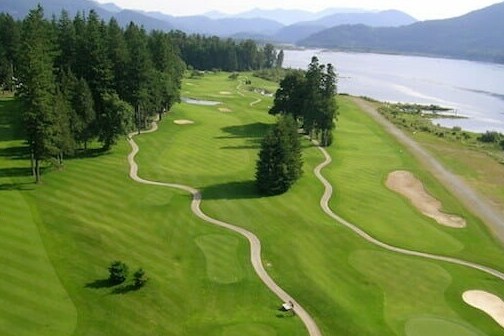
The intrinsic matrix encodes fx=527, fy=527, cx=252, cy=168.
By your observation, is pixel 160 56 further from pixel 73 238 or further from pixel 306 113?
pixel 73 238

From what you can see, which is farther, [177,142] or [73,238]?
[177,142]

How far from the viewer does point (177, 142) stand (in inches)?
4077

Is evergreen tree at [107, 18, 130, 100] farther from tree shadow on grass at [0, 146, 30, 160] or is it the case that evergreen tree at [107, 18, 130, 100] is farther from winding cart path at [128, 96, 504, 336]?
tree shadow on grass at [0, 146, 30, 160]

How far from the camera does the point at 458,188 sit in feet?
303

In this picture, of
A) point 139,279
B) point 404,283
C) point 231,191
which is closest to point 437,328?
point 404,283

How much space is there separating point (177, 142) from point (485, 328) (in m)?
68.3

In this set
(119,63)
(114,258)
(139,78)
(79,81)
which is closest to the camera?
(114,258)

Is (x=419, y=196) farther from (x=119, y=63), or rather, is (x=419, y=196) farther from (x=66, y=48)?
(x=66, y=48)

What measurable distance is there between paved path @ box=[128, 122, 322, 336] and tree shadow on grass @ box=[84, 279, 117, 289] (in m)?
15.2

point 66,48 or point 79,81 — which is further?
point 66,48

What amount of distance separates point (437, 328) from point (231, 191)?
3831cm

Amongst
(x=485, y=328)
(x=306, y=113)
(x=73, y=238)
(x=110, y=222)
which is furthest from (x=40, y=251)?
(x=306, y=113)

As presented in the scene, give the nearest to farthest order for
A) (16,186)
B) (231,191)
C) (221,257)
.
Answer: (221,257) → (16,186) → (231,191)

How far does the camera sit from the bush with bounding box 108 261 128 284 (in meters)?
51.3
